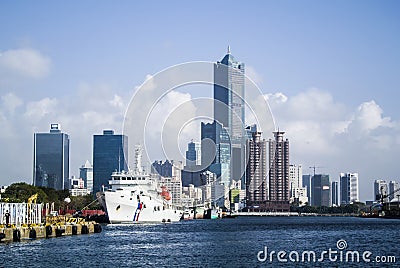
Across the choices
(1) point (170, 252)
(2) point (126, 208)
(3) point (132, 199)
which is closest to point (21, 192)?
(2) point (126, 208)

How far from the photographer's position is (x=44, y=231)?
7331 cm

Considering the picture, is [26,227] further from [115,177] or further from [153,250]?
[115,177]

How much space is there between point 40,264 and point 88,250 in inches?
454

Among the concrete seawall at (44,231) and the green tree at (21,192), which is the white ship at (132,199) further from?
the concrete seawall at (44,231)

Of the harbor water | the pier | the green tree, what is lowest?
the harbor water

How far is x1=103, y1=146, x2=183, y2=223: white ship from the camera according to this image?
11362 centimetres

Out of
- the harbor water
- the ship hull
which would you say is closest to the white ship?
the ship hull

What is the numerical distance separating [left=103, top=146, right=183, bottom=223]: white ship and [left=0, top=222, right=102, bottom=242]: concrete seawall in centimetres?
2316

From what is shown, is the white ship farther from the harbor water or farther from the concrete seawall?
the harbor water

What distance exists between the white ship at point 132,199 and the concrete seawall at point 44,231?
2316 centimetres

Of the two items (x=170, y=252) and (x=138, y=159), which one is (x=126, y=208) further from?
(x=170, y=252)

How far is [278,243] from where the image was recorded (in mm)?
69188

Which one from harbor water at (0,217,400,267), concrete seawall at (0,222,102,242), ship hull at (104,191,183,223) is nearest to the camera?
harbor water at (0,217,400,267)

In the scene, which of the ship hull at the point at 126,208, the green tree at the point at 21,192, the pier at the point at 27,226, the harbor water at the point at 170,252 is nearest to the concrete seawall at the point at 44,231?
the pier at the point at 27,226
